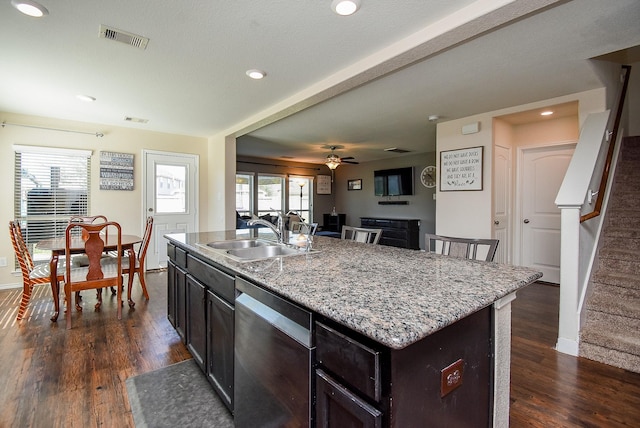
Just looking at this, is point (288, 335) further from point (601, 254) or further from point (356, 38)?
point (601, 254)

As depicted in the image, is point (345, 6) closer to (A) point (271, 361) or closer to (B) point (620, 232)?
(A) point (271, 361)

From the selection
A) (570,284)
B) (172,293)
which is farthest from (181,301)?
(570,284)

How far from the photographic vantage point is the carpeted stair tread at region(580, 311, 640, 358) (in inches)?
88.7

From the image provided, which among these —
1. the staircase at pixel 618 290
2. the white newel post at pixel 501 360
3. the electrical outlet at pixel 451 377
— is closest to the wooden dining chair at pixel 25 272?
the electrical outlet at pixel 451 377

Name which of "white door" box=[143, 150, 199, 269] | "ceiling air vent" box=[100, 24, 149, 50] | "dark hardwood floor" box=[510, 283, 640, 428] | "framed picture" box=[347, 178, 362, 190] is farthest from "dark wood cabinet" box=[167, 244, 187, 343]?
"framed picture" box=[347, 178, 362, 190]

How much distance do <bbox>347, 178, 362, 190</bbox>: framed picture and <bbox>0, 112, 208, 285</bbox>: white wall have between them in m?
4.58

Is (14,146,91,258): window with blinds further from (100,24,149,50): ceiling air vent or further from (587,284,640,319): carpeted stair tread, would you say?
(587,284,640,319): carpeted stair tread

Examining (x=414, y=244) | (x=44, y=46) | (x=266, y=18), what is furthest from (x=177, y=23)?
(x=414, y=244)

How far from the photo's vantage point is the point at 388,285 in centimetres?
116

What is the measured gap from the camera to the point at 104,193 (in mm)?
4727

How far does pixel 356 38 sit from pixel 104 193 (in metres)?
4.41

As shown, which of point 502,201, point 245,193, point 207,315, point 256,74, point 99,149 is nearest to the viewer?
point 207,315

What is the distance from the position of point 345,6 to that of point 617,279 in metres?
3.14

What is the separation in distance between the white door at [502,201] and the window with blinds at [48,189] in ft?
18.7
